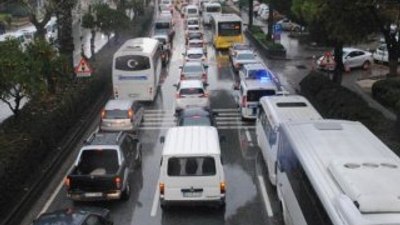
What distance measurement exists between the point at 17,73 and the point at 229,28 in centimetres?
3598

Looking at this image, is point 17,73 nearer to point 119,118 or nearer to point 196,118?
point 119,118

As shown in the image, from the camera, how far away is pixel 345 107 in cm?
2406

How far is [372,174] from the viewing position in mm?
10938

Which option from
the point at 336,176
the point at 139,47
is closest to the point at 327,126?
the point at 336,176

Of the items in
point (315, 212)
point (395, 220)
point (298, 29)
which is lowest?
point (298, 29)

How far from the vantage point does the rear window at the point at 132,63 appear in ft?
106

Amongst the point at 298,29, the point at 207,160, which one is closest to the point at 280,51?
the point at 298,29

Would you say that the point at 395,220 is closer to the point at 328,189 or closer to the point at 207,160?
the point at 328,189

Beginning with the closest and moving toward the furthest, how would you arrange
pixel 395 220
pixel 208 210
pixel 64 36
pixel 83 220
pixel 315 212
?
pixel 395 220
pixel 315 212
pixel 83 220
pixel 208 210
pixel 64 36

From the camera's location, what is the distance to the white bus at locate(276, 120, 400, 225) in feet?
31.1

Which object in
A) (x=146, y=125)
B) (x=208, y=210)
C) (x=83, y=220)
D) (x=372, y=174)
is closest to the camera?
(x=372, y=174)

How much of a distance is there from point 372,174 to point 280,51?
39.1m

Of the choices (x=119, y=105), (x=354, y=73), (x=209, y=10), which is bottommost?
(x=354, y=73)

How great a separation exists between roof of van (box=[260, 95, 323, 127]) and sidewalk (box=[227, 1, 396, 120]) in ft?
21.6
